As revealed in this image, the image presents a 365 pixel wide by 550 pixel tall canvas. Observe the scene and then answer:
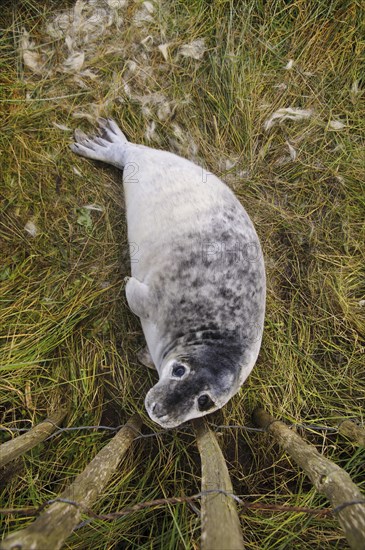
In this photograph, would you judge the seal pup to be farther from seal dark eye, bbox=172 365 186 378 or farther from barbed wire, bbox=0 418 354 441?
barbed wire, bbox=0 418 354 441

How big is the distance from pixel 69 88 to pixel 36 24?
554mm

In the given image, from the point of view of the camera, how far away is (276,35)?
11.6 feet

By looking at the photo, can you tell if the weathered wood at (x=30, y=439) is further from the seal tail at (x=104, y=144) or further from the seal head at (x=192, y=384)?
the seal tail at (x=104, y=144)

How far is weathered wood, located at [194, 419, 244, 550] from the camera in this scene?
168 cm

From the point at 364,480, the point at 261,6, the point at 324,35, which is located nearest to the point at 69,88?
the point at 261,6

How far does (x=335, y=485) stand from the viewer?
201cm

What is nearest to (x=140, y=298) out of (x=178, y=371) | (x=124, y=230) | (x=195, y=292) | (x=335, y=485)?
(x=195, y=292)

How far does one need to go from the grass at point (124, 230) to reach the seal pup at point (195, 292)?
77 centimetres

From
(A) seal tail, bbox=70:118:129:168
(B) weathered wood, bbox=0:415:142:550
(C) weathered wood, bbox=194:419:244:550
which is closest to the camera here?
(B) weathered wood, bbox=0:415:142:550

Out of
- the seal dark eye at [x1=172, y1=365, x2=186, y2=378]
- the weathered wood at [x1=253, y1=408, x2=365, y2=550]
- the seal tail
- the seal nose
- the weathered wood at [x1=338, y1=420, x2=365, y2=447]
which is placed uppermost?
the seal tail

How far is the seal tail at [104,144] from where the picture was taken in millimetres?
3199

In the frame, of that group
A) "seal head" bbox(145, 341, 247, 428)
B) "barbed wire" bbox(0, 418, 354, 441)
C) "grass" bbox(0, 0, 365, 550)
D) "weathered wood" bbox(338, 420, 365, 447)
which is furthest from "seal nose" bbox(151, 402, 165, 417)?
"weathered wood" bbox(338, 420, 365, 447)

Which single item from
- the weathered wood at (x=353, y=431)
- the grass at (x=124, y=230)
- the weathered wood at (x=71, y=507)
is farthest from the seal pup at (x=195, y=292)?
the weathered wood at (x=353, y=431)

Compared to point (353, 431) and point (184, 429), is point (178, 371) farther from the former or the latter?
point (353, 431)
